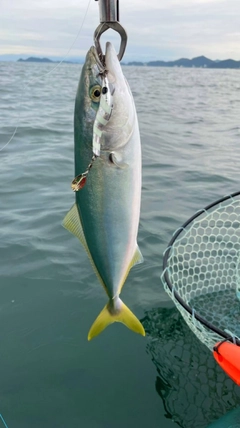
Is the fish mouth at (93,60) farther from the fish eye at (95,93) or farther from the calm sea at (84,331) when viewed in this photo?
the calm sea at (84,331)

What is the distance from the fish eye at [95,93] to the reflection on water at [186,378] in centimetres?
245

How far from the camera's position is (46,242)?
552cm

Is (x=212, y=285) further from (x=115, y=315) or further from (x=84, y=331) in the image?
Answer: (x=115, y=315)

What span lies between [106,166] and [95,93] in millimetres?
→ 297

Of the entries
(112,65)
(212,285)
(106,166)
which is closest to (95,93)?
(112,65)

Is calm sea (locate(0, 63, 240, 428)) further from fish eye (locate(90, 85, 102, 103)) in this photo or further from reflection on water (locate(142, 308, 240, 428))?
fish eye (locate(90, 85, 102, 103))

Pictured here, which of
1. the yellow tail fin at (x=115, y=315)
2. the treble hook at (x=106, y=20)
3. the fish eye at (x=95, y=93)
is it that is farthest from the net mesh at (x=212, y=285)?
the treble hook at (x=106, y=20)

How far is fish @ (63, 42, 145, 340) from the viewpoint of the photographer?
1.71 meters

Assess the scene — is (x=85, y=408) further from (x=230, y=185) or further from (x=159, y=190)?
(x=230, y=185)

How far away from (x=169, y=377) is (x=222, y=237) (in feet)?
8.36

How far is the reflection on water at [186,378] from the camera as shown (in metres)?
3.17

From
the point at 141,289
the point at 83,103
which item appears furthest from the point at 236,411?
the point at 83,103

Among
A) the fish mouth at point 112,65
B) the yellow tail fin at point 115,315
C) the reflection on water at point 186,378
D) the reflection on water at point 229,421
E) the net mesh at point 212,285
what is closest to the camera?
the fish mouth at point 112,65

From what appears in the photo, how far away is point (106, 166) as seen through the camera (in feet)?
5.87
